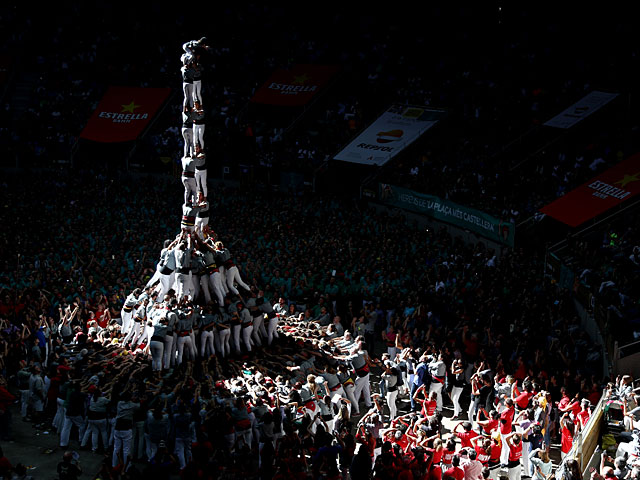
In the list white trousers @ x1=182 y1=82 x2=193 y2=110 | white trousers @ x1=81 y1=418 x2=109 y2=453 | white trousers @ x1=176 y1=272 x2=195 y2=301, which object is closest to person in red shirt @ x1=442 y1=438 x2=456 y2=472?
white trousers @ x1=81 y1=418 x2=109 y2=453

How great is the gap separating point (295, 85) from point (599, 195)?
57.9 feet

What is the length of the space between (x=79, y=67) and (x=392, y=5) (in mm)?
17080

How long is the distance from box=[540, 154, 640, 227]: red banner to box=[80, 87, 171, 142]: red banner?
20206mm

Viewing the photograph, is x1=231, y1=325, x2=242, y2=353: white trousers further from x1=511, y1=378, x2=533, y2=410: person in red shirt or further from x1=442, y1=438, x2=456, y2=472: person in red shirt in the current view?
x1=442, y1=438, x2=456, y2=472: person in red shirt

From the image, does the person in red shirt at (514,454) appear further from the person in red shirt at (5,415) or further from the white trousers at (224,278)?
the person in red shirt at (5,415)

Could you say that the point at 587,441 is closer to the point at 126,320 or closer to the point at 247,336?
the point at 247,336

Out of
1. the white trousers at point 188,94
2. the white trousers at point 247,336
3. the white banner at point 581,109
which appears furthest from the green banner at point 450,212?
the white trousers at point 188,94

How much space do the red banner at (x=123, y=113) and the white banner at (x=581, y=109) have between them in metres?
18.6

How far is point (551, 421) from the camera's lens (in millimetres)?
16812

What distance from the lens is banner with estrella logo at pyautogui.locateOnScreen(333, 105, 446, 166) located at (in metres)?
33.8

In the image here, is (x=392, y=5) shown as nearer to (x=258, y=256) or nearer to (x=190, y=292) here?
(x=258, y=256)

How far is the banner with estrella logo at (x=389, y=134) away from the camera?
111 ft

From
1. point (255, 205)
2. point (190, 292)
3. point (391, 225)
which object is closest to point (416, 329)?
point (190, 292)

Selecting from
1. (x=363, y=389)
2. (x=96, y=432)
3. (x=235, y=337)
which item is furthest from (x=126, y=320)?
(x=363, y=389)
